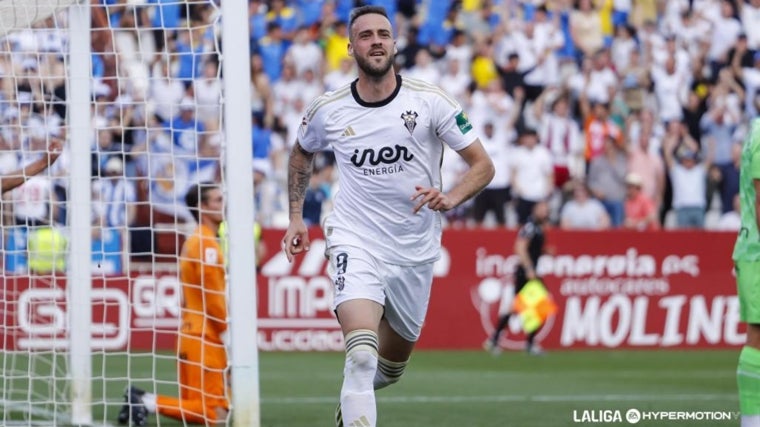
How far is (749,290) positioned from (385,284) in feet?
6.75

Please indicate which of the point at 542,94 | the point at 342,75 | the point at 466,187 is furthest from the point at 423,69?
the point at 466,187

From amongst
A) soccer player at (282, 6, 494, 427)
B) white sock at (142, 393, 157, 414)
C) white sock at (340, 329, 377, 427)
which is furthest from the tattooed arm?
white sock at (142, 393, 157, 414)

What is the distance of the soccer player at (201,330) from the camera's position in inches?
448

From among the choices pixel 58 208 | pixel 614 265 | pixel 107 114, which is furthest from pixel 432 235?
pixel 614 265

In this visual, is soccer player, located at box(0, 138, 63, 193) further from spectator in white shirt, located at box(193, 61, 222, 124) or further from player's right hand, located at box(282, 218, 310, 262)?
spectator in white shirt, located at box(193, 61, 222, 124)

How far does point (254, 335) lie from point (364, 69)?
1758mm

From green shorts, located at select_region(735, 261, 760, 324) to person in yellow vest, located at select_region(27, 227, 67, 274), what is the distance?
A: 5.89m

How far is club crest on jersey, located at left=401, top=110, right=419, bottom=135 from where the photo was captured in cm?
834

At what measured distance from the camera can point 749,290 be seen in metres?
7.55

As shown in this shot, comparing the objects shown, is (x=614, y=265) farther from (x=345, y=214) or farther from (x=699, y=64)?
(x=345, y=214)

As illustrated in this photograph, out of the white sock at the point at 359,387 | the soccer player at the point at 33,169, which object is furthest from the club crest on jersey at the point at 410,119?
the soccer player at the point at 33,169

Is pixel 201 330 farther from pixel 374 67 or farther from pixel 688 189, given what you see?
pixel 688 189

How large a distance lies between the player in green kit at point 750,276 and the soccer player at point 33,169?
5.14 metres

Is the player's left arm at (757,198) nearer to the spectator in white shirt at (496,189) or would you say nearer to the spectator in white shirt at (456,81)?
the spectator in white shirt at (496,189)
